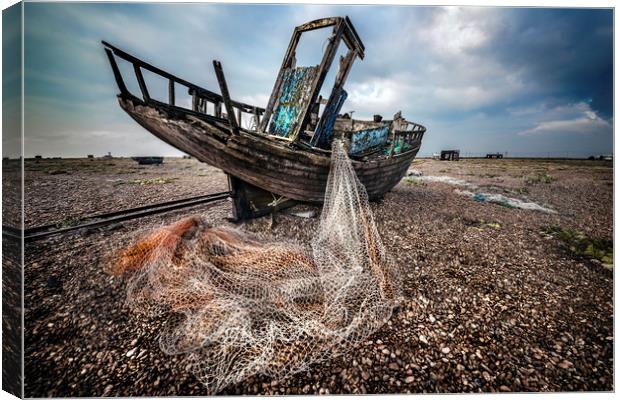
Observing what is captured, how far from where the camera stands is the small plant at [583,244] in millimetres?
4145

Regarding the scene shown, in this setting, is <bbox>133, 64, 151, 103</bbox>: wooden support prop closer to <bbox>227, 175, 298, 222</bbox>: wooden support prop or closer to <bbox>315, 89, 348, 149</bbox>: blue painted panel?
<bbox>227, 175, 298, 222</bbox>: wooden support prop

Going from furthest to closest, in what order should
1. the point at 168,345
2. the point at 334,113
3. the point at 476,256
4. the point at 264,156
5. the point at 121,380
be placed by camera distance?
the point at 334,113 → the point at 264,156 → the point at 476,256 → the point at 168,345 → the point at 121,380

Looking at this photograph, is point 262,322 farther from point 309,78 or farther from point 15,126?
point 309,78

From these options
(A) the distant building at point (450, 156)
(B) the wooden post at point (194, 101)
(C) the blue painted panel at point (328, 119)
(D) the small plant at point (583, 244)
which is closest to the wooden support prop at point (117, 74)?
(B) the wooden post at point (194, 101)

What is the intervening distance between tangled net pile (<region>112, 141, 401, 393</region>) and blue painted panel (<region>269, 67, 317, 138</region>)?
10.4ft

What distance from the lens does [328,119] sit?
6844 mm

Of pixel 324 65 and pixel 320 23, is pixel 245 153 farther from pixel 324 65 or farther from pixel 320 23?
pixel 320 23

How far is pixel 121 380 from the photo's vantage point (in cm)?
209

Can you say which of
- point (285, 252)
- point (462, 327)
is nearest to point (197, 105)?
point (285, 252)

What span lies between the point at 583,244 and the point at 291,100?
23.0 ft

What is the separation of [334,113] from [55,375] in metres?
6.75

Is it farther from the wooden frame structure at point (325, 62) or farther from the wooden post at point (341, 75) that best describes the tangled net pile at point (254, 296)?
the wooden post at point (341, 75)

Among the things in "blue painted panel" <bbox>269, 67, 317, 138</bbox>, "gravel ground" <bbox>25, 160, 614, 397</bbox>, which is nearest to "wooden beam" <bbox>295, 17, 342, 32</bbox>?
"blue painted panel" <bbox>269, 67, 317, 138</bbox>

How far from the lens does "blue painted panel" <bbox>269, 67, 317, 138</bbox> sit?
20.1 ft
